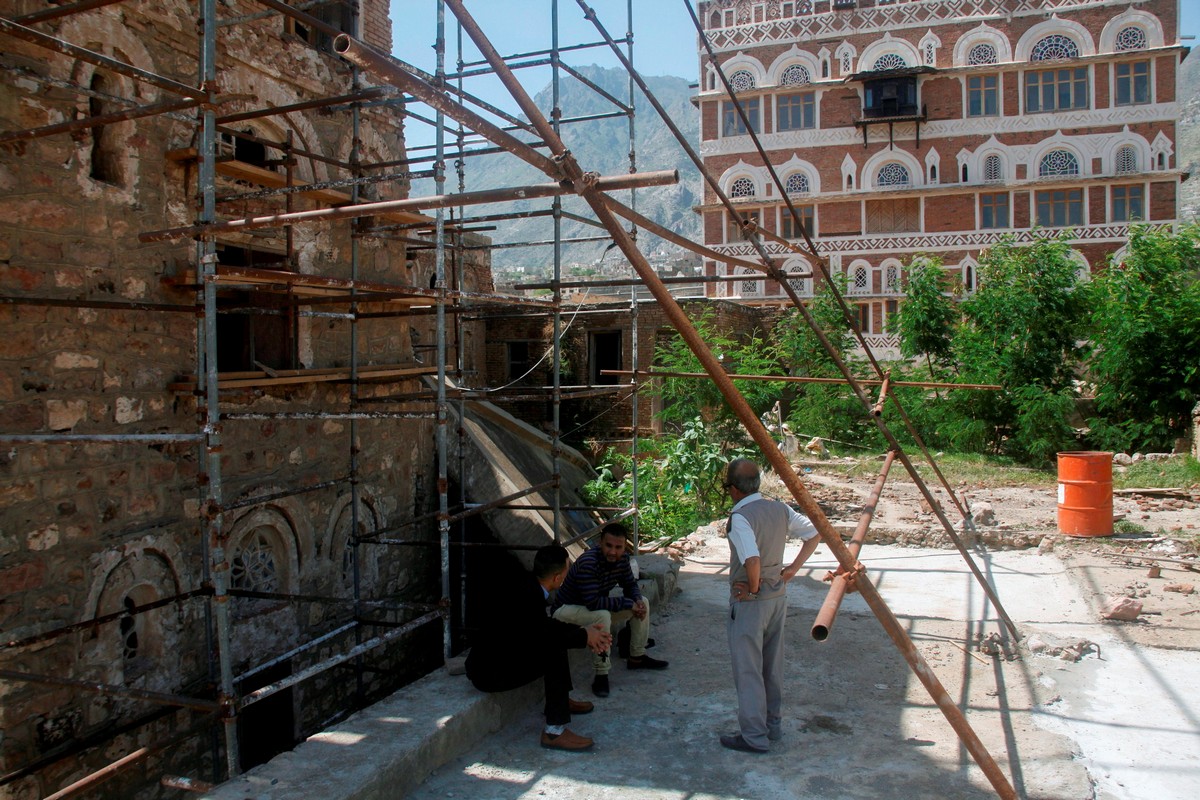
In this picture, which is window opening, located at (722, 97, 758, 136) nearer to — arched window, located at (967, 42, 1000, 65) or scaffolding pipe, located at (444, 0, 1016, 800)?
arched window, located at (967, 42, 1000, 65)

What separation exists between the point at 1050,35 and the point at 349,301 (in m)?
30.3

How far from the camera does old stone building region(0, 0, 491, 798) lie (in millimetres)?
4176

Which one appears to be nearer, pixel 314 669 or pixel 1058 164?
pixel 314 669

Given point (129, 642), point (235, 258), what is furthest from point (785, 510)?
point (235, 258)

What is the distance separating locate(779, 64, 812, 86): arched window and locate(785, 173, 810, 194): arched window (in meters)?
3.10

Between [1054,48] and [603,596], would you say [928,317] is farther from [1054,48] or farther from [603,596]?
[603,596]

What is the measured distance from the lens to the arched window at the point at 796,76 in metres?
30.1

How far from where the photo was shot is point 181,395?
17.0ft

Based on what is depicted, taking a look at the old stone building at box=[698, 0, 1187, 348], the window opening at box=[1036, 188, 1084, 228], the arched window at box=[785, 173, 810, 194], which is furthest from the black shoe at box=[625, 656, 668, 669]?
the window opening at box=[1036, 188, 1084, 228]

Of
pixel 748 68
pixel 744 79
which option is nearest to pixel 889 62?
pixel 748 68

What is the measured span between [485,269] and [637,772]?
49.7 feet

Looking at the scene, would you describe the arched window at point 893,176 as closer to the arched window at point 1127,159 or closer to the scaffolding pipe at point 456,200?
the arched window at point 1127,159

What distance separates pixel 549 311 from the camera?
6.79 metres

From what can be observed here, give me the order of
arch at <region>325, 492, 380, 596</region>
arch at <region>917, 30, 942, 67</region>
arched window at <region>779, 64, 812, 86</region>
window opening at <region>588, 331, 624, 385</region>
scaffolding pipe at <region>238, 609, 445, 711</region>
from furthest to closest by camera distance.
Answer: arched window at <region>779, 64, 812, 86</region>, arch at <region>917, 30, 942, 67</region>, window opening at <region>588, 331, 624, 385</region>, arch at <region>325, 492, 380, 596</region>, scaffolding pipe at <region>238, 609, 445, 711</region>
